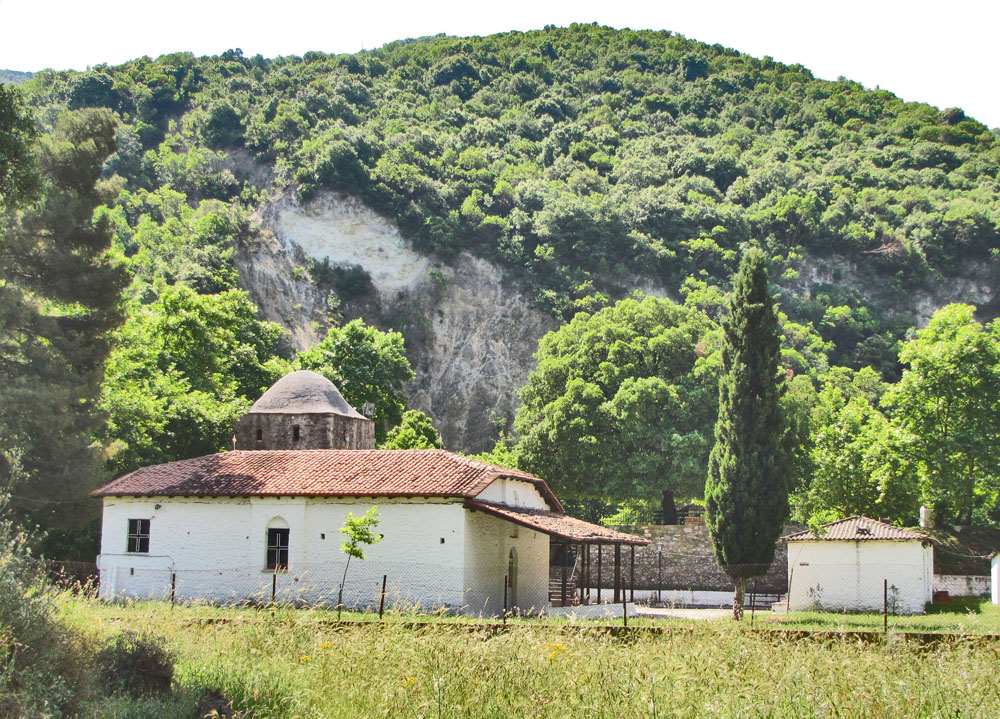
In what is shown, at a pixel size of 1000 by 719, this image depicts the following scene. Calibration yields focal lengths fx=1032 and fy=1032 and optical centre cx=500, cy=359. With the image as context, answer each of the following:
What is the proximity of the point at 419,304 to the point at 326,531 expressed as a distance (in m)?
44.6

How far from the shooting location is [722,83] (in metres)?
118

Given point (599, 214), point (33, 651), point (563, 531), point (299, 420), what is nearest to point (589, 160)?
point (599, 214)

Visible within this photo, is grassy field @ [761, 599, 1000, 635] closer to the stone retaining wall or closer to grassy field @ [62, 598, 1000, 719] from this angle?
the stone retaining wall

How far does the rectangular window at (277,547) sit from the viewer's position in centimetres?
2773

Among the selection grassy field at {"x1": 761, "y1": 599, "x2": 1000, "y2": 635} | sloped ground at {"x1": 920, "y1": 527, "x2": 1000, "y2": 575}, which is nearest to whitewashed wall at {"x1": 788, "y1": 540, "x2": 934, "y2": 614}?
grassy field at {"x1": 761, "y1": 599, "x2": 1000, "y2": 635}

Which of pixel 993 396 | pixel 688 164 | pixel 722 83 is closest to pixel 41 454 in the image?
pixel 993 396

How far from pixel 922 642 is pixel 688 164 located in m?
83.4

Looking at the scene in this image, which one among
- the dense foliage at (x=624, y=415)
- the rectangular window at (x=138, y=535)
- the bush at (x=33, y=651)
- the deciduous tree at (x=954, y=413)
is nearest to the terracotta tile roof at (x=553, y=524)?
the rectangular window at (x=138, y=535)

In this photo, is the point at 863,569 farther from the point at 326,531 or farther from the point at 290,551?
the point at 290,551

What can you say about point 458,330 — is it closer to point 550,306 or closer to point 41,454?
point 550,306

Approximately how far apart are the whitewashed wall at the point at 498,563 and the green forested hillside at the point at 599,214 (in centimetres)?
886

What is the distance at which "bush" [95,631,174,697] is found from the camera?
436 inches

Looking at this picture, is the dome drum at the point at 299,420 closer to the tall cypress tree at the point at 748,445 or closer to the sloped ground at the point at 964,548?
the tall cypress tree at the point at 748,445

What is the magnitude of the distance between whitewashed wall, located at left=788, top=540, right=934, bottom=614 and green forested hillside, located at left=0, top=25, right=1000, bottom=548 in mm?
4180
